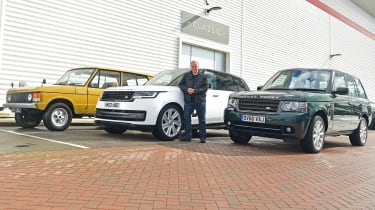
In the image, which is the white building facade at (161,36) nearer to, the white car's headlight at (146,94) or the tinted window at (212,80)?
the white car's headlight at (146,94)

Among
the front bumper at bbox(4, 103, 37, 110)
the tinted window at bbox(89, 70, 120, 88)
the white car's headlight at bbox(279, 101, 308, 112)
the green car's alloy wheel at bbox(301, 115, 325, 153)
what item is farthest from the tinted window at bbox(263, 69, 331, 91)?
the front bumper at bbox(4, 103, 37, 110)

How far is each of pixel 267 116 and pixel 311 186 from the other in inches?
95.9

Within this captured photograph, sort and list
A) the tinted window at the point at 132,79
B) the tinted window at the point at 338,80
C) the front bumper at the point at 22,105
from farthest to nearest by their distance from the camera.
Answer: the tinted window at the point at 132,79 → the front bumper at the point at 22,105 → the tinted window at the point at 338,80

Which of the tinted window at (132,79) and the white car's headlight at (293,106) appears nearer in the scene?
the white car's headlight at (293,106)

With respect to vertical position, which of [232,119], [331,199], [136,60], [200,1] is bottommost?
[331,199]

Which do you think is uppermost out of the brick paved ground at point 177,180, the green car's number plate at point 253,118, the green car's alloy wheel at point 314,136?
the green car's number plate at point 253,118

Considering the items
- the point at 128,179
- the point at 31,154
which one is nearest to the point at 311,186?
the point at 128,179

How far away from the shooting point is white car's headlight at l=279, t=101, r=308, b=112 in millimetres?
6085

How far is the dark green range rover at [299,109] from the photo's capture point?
611cm

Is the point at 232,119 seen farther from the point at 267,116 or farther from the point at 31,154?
the point at 31,154

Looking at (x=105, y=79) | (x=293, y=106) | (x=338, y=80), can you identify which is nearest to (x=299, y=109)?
(x=293, y=106)

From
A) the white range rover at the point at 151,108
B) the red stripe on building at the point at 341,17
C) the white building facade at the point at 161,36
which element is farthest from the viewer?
the red stripe on building at the point at 341,17

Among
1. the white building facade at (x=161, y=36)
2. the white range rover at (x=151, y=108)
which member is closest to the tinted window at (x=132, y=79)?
the white range rover at (x=151, y=108)

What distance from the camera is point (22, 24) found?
10.8 metres
